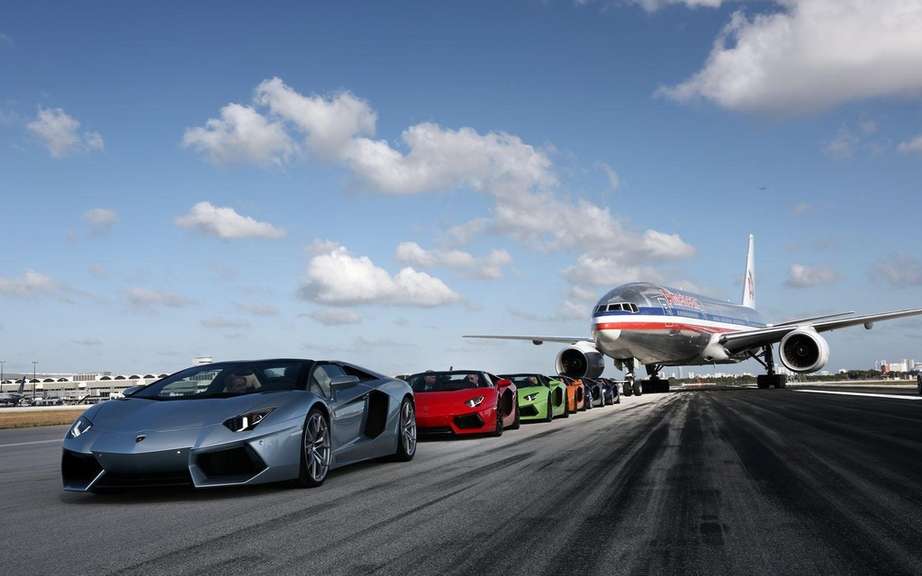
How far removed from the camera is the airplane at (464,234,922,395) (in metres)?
34.1

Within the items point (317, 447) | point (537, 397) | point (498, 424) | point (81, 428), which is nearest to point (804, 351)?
point (537, 397)

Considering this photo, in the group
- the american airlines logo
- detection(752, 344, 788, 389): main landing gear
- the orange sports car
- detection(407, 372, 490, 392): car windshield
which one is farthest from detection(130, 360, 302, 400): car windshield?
detection(752, 344, 788, 389): main landing gear

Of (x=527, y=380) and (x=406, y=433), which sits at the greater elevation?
(x=527, y=380)

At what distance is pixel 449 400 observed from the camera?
12703mm

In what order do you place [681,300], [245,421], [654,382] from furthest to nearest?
[654,382] < [681,300] < [245,421]

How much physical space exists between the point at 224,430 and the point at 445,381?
8.04 metres

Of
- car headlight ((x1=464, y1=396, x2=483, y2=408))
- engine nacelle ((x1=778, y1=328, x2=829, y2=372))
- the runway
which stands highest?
engine nacelle ((x1=778, y1=328, x2=829, y2=372))

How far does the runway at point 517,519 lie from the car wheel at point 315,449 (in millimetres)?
206

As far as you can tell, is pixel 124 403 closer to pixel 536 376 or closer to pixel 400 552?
pixel 400 552

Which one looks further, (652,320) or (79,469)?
(652,320)

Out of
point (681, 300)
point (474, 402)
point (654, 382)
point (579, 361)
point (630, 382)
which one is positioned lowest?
point (474, 402)

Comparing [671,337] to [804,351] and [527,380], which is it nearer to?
[804,351]

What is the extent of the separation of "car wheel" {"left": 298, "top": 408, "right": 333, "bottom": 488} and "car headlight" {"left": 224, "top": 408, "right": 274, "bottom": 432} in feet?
1.47

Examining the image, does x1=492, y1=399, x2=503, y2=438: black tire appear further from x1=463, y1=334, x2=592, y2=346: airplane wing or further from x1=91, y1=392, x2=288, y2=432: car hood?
x1=463, y1=334, x2=592, y2=346: airplane wing
